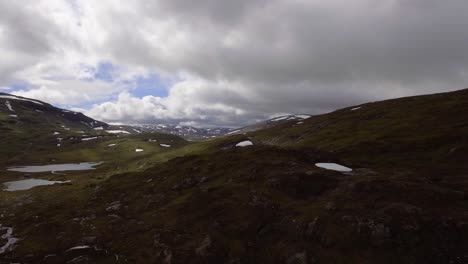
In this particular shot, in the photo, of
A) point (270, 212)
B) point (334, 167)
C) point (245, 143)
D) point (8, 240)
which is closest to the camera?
point (270, 212)

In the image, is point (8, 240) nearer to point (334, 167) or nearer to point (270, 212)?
point (270, 212)

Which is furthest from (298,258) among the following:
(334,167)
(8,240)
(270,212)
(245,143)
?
(245,143)

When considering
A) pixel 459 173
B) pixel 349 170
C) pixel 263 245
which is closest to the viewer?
pixel 263 245

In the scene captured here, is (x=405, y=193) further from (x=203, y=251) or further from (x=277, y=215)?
(x=203, y=251)

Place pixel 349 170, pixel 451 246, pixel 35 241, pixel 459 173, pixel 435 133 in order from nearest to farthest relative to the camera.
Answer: pixel 451 246
pixel 35 241
pixel 459 173
pixel 349 170
pixel 435 133

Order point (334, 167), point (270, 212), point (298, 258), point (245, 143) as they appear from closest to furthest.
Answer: point (298, 258) < point (270, 212) < point (334, 167) < point (245, 143)

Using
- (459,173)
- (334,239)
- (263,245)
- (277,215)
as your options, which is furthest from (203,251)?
(459,173)

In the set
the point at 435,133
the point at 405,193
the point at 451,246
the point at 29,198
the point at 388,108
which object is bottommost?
the point at 29,198

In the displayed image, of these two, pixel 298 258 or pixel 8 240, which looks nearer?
pixel 298 258

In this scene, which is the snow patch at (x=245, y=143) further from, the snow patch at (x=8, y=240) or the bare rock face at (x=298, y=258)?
the bare rock face at (x=298, y=258)
